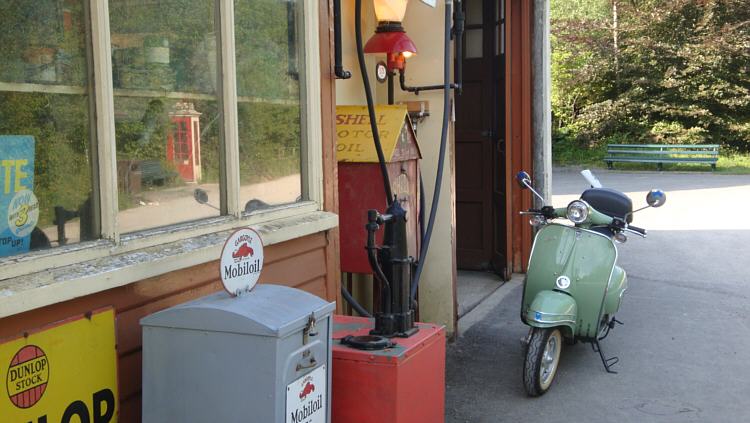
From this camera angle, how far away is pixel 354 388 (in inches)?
117

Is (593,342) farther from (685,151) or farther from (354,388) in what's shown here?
(685,151)

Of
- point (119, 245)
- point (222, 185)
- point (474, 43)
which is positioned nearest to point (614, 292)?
point (222, 185)

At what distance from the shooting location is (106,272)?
2512 millimetres

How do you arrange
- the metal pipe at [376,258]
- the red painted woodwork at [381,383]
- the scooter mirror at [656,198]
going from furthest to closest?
the scooter mirror at [656,198], the metal pipe at [376,258], the red painted woodwork at [381,383]

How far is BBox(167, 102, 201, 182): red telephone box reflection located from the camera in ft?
9.91

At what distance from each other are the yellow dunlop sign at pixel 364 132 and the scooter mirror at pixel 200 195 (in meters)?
1.56

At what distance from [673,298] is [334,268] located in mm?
4048

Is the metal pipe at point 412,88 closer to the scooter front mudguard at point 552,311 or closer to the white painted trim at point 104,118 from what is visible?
the scooter front mudguard at point 552,311

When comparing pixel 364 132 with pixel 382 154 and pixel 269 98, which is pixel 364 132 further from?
pixel 269 98

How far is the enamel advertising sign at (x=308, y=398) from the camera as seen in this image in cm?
249

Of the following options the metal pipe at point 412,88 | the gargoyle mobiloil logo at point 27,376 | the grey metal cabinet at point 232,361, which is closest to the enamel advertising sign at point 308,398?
the grey metal cabinet at point 232,361

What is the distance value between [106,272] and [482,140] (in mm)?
5751

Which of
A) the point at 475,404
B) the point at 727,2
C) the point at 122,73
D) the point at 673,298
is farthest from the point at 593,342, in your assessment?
the point at 727,2

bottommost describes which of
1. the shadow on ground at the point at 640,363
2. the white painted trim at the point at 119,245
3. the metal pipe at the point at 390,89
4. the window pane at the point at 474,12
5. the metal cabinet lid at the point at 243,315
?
the shadow on ground at the point at 640,363
